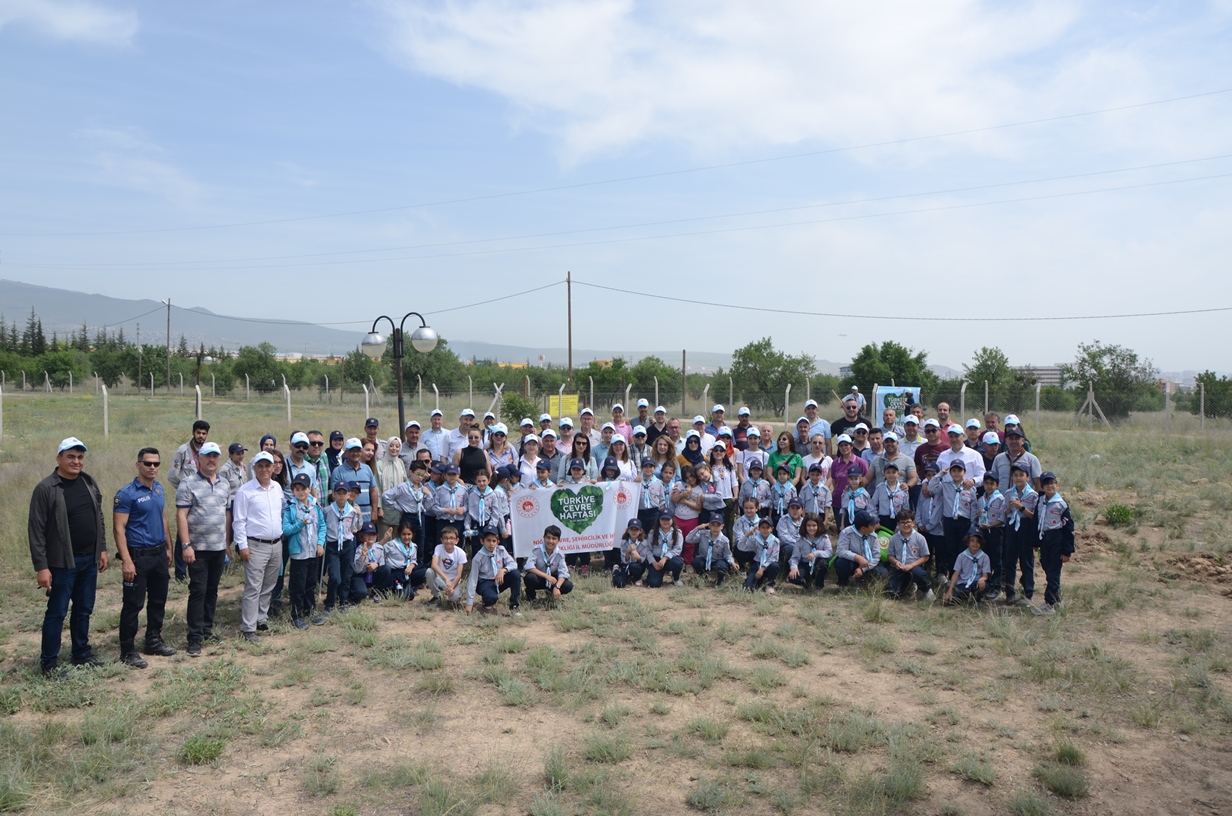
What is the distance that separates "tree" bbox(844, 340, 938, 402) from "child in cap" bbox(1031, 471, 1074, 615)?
28.6 metres

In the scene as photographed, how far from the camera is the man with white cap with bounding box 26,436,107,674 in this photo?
6.63 meters

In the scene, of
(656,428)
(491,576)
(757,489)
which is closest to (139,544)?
(491,576)

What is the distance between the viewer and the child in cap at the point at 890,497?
9.88 metres

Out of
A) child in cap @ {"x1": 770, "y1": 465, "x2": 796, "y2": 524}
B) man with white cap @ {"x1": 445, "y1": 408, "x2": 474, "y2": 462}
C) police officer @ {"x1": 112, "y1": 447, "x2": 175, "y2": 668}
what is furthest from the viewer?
man with white cap @ {"x1": 445, "y1": 408, "x2": 474, "y2": 462}

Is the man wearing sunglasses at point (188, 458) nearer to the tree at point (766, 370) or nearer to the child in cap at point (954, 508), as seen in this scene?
the child in cap at point (954, 508)

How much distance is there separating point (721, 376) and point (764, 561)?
33.1 m

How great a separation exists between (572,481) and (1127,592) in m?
6.77

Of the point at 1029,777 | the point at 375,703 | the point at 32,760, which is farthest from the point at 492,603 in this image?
the point at 1029,777

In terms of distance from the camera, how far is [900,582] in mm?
9633

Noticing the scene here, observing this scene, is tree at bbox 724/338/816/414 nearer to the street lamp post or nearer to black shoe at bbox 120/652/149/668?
the street lamp post

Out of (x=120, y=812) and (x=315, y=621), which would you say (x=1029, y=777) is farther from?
(x=315, y=621)

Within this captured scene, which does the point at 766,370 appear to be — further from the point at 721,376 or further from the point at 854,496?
the point at 854,496

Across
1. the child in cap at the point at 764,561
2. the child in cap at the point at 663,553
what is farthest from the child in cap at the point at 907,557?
the child in cap at the point at 663,553

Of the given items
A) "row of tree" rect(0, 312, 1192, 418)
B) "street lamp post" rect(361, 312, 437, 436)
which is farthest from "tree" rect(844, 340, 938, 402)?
"street lamp post" rect(361, 312, 437, 436)
